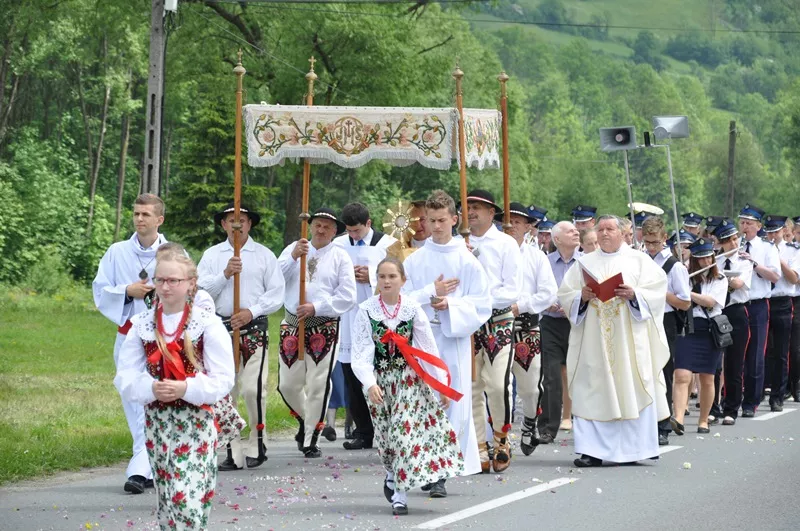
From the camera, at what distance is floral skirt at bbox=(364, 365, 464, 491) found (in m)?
9.67

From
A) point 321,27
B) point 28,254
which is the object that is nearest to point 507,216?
point 321,27

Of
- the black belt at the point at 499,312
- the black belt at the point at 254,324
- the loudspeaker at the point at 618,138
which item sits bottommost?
the black belt at the point at 254,324

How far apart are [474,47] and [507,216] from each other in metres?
52.9

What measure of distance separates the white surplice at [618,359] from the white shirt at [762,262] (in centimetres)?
487

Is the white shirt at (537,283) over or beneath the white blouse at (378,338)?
over

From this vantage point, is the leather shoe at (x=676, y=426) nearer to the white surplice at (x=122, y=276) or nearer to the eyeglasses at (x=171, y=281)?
the white surplice at (x=122, y=276)

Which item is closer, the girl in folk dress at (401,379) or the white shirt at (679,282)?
the girl in folk dress at (401,379)

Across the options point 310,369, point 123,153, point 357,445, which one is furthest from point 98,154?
point 310,369

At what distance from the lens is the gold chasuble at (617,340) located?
12.5 metres

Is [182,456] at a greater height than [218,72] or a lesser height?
lesser

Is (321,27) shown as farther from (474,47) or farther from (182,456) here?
(182,456)

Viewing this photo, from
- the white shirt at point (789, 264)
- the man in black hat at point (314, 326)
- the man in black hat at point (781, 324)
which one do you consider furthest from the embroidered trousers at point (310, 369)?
the white shirt at point (789, 264)

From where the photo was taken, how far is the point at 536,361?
1280cm

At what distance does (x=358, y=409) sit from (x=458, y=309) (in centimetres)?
303
